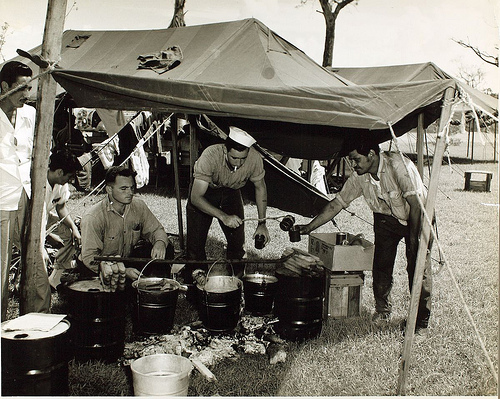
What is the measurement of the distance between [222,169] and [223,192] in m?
0.32

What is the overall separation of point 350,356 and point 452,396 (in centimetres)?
85

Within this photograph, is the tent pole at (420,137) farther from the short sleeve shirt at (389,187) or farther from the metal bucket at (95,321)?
the metal bucket at (95,321)

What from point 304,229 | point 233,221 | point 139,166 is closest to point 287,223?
point 304,229

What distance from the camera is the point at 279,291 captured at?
14.8ft

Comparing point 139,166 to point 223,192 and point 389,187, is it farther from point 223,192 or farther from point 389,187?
point 389,187

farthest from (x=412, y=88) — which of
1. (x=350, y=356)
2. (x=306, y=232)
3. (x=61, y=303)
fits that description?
(x=61, y=303)

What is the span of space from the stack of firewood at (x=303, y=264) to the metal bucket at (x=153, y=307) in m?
1.09

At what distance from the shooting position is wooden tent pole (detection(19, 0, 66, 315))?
368cm

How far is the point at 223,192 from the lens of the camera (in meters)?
5.48

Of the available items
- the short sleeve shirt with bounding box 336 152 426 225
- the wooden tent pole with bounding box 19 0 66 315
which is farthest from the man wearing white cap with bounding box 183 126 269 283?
the wooden tent pole with bounding box 19 0 66 315

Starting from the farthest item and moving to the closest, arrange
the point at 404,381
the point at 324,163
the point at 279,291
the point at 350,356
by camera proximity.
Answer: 1. the point at 324,163
2. the point at 279,291
3. the point at 350,356
4. the point at 404,381

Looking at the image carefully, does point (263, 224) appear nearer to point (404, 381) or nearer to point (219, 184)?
point (219, 184)

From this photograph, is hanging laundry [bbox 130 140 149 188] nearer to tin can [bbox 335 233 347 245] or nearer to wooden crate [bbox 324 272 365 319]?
tin can [bbox 335 233 347 245]

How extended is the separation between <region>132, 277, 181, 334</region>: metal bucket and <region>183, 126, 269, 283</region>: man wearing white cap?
1091mm
